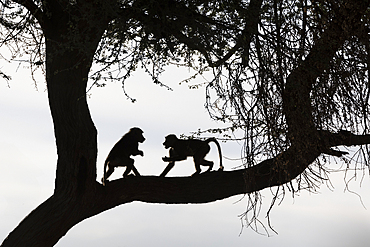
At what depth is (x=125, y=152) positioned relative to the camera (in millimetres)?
4250

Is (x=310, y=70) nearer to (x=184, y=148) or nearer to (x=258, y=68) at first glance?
(x=258, y=68)

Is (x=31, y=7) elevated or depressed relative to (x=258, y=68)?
elevated

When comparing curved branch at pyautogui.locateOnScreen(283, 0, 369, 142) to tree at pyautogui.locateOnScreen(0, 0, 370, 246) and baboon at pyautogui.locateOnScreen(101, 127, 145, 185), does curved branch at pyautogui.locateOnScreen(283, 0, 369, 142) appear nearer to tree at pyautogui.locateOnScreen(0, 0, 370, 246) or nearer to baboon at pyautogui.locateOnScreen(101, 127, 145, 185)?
tree at pyautogui.locateOnScreen(0, 0, 370, 246)

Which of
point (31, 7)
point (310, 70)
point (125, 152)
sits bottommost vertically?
point (125, 152)

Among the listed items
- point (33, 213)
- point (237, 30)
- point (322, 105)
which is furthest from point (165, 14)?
point (33, 213)

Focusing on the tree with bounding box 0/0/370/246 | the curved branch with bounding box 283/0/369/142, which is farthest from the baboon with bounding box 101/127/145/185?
the curved branch with bounding box 283/0/369/142

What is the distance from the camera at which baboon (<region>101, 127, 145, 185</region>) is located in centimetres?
425

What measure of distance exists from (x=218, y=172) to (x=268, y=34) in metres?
1.75

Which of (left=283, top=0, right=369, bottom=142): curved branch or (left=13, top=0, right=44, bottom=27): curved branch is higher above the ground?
(left=13, top=0, right=44, bottom=27): curved branch

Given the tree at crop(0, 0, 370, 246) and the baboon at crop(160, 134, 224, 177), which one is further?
the baboon at crop(160, 134, 224, 177)

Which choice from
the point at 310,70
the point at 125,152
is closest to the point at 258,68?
the point at 310,70

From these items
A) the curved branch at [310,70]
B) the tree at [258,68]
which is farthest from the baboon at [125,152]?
the curved branch at [310,70]

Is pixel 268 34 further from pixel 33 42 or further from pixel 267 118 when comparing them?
pixel 33 42

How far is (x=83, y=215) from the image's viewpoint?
169 inches
